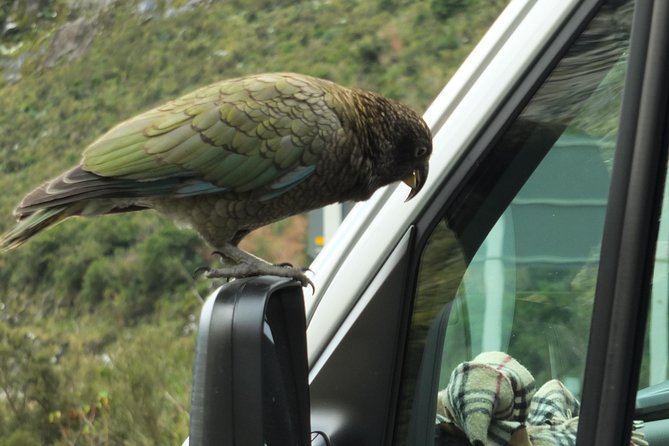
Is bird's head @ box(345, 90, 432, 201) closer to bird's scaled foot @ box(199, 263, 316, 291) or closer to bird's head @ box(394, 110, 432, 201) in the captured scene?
bird's head @ box(394, 110, 432, 201)

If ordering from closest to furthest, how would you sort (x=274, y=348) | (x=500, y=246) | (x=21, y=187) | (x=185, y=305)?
(x=274, y=348)
(x=500, y=246)
(x=185, y=305)
(x=21, y=187)

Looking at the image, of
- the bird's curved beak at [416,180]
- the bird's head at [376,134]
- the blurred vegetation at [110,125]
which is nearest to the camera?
the bird's curved beak at [416,180]

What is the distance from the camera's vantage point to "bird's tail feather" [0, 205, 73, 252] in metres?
2.27

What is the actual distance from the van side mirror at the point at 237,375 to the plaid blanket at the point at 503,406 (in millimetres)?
343

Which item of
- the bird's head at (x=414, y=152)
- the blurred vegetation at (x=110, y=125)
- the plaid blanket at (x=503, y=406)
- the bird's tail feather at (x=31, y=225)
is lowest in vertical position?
the blurred vegetation at (x=110, y=125)

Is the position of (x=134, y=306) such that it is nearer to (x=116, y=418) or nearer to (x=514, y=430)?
(x=116, y=418)

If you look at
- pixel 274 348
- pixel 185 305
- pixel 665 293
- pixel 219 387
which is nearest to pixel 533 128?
pixel 665 293

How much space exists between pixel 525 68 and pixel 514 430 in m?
0.51

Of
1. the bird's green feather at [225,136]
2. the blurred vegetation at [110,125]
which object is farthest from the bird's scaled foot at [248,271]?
the blurred vegetation at [110,125]

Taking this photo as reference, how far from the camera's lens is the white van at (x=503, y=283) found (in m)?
1.16

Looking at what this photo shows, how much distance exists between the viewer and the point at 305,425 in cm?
132

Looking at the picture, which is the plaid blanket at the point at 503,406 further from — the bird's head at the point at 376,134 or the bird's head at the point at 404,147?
the bird's head at the point at 376,134

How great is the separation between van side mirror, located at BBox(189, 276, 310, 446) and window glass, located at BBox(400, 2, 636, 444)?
1.18 ft

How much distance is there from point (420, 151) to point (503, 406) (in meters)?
0.74
